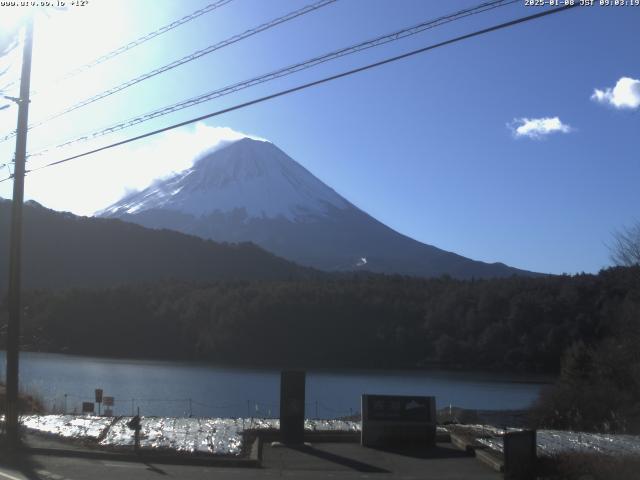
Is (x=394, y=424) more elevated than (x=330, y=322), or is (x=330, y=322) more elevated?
(x=330, y=322)

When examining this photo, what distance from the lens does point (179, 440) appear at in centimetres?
1670

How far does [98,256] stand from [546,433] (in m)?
92.0

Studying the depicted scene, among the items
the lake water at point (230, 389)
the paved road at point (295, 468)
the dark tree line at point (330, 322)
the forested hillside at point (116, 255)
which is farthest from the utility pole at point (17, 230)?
the forested hillside at point (116, 255)

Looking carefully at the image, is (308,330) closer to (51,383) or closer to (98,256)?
(51,383)

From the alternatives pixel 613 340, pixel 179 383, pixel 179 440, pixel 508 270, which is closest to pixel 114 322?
pixel 179 383

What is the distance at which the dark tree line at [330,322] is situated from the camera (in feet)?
193

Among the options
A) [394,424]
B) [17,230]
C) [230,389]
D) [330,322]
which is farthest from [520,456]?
[330,322]

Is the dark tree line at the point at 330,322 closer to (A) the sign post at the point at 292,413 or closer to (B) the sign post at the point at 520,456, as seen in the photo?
(A) the sign post at the point at 292,413

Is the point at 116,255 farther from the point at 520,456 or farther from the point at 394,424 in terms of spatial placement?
the point at 520,456

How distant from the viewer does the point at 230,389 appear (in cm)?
4088

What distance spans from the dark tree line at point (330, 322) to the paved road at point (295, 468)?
135 ft

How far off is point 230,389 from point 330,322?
103 feet

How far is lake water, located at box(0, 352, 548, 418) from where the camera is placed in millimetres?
Result: 33438

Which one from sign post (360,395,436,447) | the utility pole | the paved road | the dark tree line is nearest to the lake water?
the dark tree line
